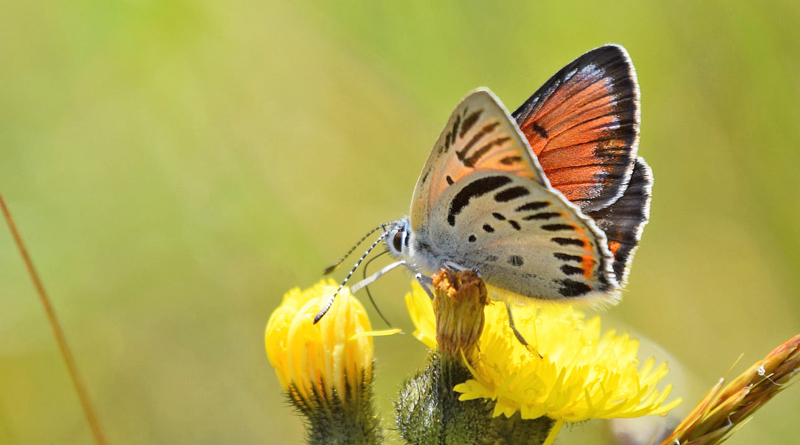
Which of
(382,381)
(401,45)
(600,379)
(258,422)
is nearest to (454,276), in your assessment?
(600,379)

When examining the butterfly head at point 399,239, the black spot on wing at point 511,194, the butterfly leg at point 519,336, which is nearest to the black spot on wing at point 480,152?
the black spot on wing at point 511,194

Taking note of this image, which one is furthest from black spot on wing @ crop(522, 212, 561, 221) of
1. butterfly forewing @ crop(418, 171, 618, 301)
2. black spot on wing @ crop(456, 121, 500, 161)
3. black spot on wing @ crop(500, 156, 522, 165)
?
black spot on wing @ crop(456, 121, 500, 161)

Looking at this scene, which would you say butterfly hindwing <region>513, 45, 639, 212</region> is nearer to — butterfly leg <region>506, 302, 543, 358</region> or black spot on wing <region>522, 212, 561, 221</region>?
black spot on wing <region>522, 212, 561, 221</region>

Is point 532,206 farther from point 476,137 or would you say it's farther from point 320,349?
point 320,349

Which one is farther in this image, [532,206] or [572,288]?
[572,288]

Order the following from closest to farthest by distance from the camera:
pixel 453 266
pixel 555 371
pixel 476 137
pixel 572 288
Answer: pixel 476 137 < pixel 555 371 < pixel 572 288 < pixel 453 266

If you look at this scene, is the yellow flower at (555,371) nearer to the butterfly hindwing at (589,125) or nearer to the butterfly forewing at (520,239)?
the butterfly forewing at (520,239)

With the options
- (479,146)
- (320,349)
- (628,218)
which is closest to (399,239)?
(320,349)
